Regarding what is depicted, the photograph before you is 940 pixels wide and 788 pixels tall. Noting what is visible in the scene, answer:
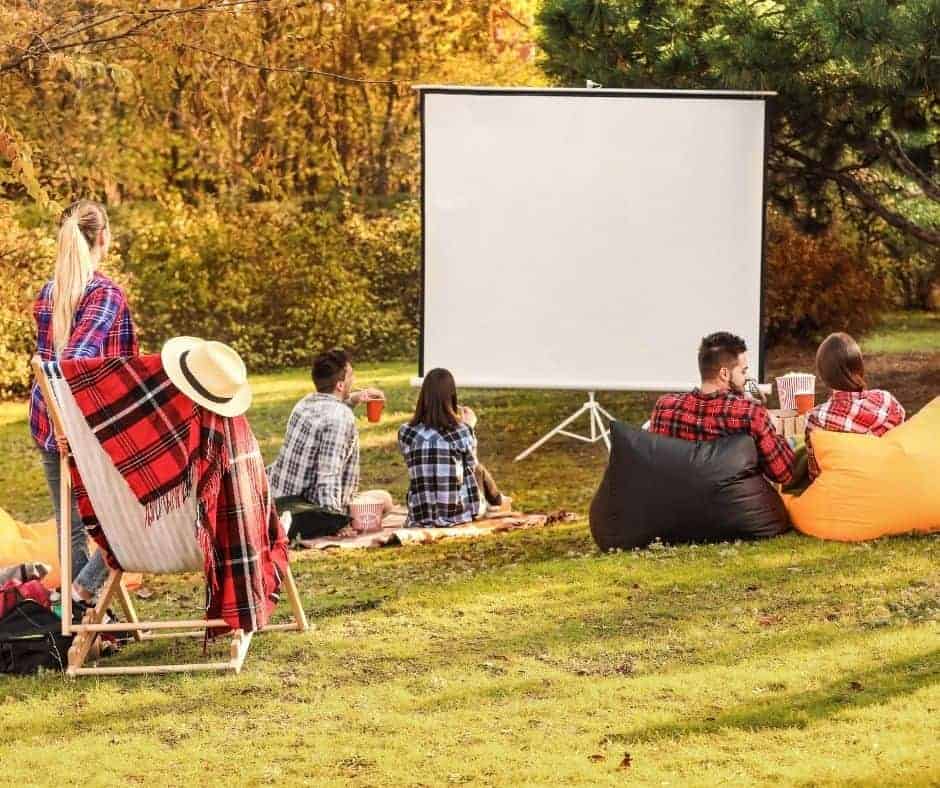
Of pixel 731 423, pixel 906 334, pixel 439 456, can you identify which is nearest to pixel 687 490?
pixel 731 423

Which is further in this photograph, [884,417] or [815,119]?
[815,119]

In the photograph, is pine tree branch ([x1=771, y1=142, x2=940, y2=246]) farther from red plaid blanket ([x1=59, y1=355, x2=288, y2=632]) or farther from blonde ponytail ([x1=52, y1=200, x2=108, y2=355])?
red plaid blanket ([x1=59, y1=355, x2=288, y2=632])

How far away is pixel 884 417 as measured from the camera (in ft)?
21.7

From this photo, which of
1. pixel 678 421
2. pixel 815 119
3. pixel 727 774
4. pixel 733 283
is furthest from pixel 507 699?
pixel 815 119

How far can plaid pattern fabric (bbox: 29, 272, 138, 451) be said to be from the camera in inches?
208

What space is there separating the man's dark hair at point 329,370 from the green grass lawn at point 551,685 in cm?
105

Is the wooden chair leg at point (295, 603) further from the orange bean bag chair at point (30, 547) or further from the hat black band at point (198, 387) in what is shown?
the orange bean bag chair at point (30, 547)

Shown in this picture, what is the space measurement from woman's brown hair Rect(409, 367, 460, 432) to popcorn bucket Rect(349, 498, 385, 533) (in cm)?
46

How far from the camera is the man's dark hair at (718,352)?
6.34 m

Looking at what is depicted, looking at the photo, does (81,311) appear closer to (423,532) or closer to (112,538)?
(112,538)

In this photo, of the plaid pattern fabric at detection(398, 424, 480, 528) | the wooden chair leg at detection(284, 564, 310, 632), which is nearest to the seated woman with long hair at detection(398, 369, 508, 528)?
the plaid pattern fabric at detection(398, 424, 480, 528)

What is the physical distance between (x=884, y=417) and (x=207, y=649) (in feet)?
9.84

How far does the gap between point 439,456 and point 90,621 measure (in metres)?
2.63

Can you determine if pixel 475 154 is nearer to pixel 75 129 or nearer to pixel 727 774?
pixel 727 774
